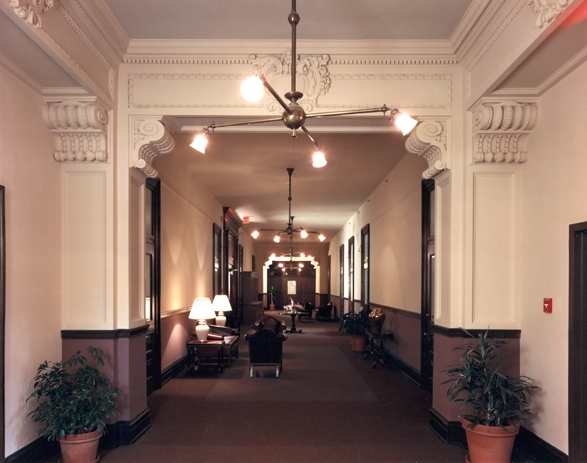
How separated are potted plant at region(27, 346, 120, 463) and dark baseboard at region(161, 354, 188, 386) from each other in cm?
347

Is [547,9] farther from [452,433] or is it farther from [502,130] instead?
[452,433]

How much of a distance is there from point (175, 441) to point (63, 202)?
8.00ft

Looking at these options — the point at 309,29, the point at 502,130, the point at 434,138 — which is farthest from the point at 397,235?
the point at 309,29

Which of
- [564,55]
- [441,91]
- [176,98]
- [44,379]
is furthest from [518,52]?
[44,379]

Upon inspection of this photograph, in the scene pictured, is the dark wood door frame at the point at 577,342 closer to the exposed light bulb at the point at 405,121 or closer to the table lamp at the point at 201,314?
the exposed light bulb at the point at 405,121

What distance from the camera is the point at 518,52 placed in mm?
3598

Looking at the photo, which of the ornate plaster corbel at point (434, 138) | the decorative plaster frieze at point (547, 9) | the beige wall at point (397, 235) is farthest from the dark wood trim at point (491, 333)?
the beige wall at point (397, 235)

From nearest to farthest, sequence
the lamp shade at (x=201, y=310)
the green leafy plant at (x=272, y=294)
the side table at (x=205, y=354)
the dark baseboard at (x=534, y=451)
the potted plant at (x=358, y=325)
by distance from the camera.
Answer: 1. the dark baseboard at (x=534, y=451)
2. the lamp shade at (x=201, y=310)
3. the side table at (x=205, y=354)
4. the potted plant at (x=358, y=325)
5. the green leafy plant at (x=272, y=294)

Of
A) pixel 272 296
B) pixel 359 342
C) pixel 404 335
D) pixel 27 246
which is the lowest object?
pixel 272 296

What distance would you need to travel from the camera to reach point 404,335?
8.69 meters

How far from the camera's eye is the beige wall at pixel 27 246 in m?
3.83

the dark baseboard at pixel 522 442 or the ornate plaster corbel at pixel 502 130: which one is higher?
the ornate plaster corbel at pixel 502 130

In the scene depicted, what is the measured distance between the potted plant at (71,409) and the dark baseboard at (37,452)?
127 mm

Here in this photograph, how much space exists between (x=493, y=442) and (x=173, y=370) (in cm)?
551
